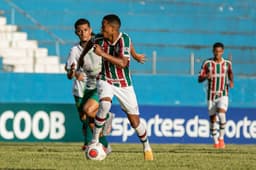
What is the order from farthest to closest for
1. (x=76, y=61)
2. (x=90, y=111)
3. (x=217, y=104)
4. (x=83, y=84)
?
(x=217, y=104) → (x=83, y=84) → (x=76, y=61) → (x=90, y=111)

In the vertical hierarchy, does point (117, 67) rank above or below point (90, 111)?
above

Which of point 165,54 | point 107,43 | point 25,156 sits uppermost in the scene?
point 165,54

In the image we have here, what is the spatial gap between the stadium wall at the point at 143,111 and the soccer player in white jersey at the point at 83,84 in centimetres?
588

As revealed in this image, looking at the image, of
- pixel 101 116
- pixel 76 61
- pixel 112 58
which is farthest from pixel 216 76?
pixel 112 58

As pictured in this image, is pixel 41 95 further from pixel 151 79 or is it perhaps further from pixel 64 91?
pixel 151 79

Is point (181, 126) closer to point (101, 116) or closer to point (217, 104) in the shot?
point (217, 104)

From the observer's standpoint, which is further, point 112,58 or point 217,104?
point 217,104

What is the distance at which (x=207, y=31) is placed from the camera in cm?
2956

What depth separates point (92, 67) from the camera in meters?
14.4

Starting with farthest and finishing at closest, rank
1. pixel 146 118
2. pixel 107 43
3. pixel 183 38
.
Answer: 1. pixel 183 38
2. pixel 146 118
3. pixel 107 43

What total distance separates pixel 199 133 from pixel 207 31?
7853 millimetres

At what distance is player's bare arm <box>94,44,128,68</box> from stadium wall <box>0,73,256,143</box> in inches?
387

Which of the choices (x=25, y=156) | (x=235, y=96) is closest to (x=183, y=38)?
(x=235, y=96)

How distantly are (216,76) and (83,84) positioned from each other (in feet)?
16.3
